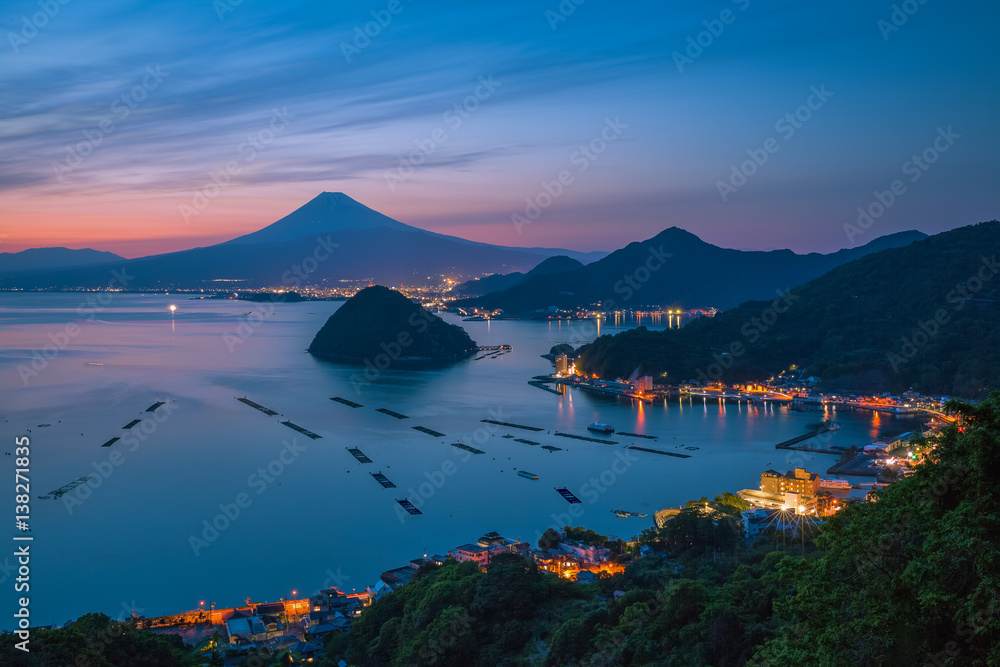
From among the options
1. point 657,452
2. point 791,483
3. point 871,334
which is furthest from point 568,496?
point 871,334

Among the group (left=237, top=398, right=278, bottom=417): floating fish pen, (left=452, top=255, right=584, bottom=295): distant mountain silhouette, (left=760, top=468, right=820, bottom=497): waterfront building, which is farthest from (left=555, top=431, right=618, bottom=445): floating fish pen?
(left=452, top=255, right=584, bottom=295): distant mountain silhouette

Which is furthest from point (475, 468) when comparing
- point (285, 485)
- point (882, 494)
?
point (882, 494)

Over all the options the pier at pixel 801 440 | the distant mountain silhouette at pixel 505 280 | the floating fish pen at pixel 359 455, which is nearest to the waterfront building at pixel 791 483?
the pier at pixel 801 440

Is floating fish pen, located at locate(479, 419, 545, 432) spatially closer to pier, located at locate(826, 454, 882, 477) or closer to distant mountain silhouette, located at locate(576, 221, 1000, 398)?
pier, located at locate(826, 454, 882, 477)

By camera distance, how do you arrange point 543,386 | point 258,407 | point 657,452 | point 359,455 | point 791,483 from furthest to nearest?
point 543,386
point 258,407
point 657,452
point 359,455
point 791,483

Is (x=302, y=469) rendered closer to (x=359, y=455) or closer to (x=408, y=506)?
(x=359, y=455)

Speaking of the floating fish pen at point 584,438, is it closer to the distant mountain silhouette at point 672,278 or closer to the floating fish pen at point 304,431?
the floating fish pen at point 304,431

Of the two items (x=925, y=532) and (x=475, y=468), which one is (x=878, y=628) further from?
(x=475, y=468)
